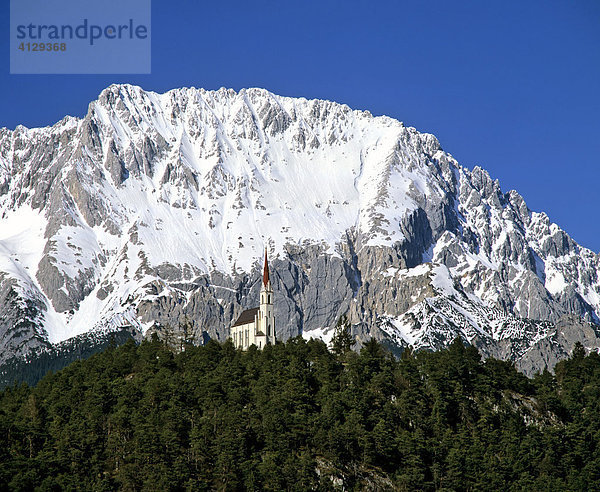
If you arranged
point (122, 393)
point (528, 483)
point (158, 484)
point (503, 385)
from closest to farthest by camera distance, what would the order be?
point (158, 484) < point (528, 483) < point (122, 393) < point (503, 385)

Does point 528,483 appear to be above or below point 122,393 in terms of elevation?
below

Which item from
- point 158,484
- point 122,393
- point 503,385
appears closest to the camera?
point 158,484

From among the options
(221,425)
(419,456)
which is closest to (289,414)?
(221,425)

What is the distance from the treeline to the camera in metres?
151

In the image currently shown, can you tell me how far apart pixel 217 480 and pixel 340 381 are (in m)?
36.7

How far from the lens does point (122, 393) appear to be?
171 metres

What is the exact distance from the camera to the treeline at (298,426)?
15088 cm

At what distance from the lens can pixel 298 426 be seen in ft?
532

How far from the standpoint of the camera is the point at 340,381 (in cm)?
18025

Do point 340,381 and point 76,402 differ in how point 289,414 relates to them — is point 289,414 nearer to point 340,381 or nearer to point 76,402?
point 340,381

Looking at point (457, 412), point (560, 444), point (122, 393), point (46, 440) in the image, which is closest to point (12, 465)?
point (46, 440)

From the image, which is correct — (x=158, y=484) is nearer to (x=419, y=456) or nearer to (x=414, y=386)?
(x=419, y=456)

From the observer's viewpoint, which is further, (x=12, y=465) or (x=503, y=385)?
(x=503, y=385)

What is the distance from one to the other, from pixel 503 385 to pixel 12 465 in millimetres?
91182
